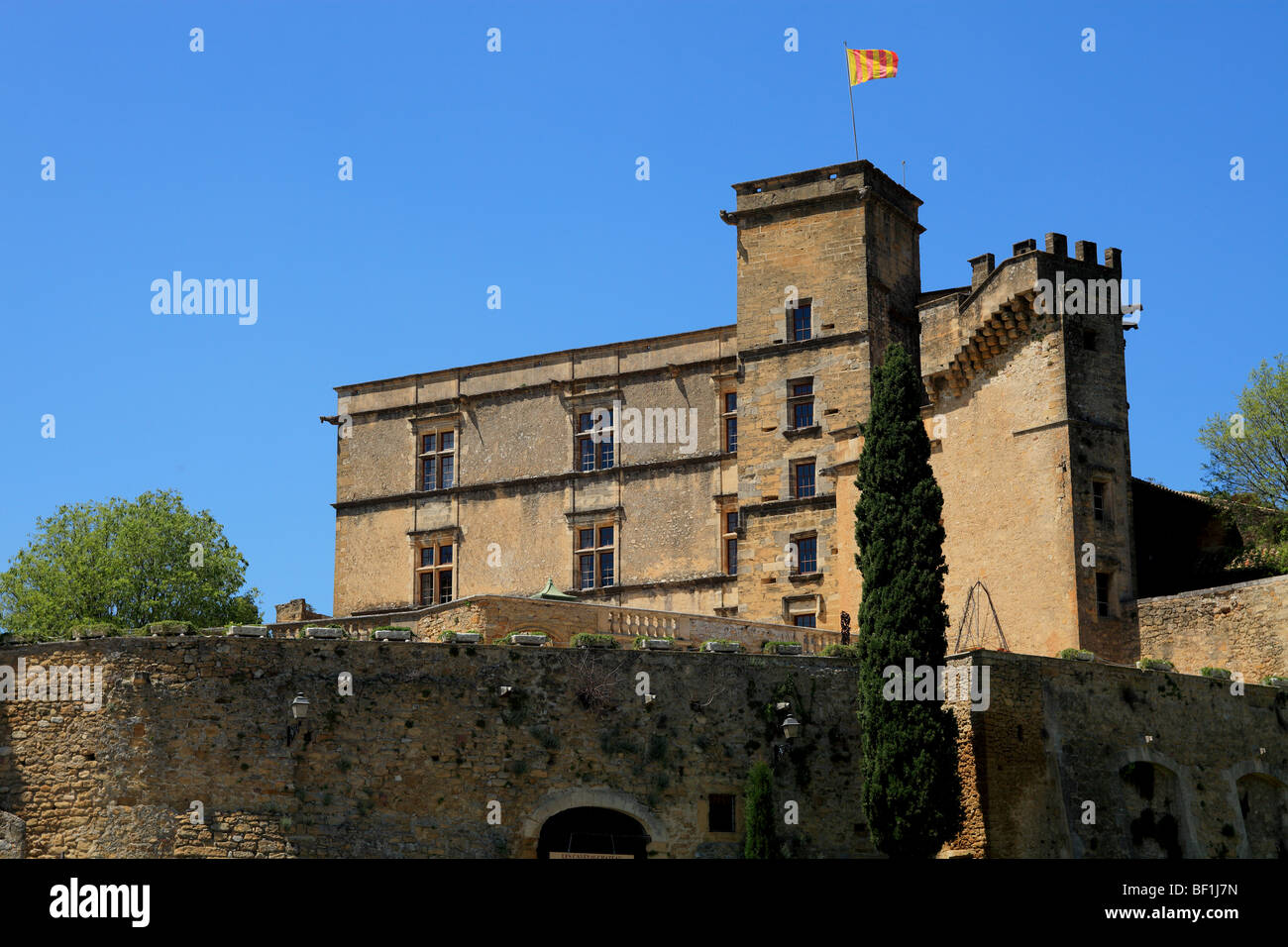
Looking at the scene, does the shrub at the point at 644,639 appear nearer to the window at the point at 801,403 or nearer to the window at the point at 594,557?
the window at the point at 801,403

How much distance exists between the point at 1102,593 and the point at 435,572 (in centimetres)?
2073

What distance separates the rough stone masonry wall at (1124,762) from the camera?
105 feet

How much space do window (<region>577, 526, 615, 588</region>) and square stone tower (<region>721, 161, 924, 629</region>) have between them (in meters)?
4.99

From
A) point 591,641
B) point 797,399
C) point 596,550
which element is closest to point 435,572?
point 596,550

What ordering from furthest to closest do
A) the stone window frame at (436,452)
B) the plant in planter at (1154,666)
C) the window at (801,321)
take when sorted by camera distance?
1. the stone window frame at (436,452)
2. the window at (801,321)
3. the plant in planter at (1154,666)

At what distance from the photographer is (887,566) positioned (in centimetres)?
3183

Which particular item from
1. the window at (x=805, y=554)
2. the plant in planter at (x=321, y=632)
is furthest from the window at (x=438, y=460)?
the plant in planter at (x=321, y=632)

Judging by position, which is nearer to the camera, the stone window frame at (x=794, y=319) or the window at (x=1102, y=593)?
the window at (x=1102, y=593)

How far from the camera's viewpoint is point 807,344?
46.2 m

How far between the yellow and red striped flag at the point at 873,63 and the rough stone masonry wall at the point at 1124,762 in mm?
18139
